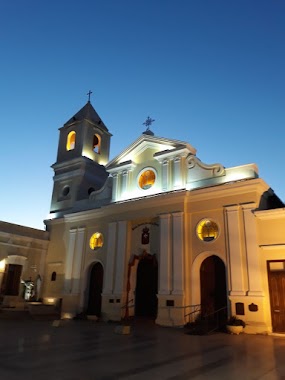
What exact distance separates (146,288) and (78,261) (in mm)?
4467

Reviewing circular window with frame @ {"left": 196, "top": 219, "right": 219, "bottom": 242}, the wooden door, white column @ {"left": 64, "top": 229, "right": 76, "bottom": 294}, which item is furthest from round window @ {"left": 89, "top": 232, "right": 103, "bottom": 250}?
circular window with frame @ {"left": 196, "top": 219, "right": 219, "bottom": 242}

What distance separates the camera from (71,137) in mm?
24578

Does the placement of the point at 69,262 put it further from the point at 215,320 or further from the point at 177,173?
the point at 215,320

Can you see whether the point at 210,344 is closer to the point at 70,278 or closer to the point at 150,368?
the point at 150,368

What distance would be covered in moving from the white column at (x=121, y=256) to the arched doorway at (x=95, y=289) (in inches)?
78.2

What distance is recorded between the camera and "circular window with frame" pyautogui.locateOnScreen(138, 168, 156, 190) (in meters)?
17.8

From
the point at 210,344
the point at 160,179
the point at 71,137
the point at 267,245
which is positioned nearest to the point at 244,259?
the point at 267,245

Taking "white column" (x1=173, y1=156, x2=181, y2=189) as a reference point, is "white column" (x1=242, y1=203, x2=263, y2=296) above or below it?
below

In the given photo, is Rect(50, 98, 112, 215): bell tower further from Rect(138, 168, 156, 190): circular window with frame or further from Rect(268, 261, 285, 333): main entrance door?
Rect(268, 261, 285, 333): main entrance door

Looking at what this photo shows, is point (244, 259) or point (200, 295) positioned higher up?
point (244, 259)

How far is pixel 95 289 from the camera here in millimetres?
18547

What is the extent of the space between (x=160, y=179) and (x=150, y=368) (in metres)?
11.8

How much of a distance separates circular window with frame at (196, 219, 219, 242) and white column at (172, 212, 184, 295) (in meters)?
0.84

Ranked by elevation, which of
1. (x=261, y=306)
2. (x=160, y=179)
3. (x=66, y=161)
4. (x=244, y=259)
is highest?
(x=66, y=161)
